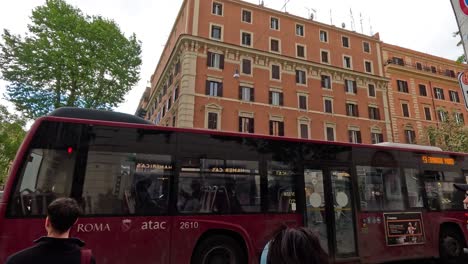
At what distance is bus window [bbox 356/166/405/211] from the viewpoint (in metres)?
7.80

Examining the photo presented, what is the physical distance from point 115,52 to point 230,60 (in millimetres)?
10685

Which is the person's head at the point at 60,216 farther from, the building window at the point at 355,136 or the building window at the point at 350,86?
the building window at the point at 350,86

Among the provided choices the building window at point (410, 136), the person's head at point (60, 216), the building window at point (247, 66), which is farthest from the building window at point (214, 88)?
the person's head at point (60, 216)

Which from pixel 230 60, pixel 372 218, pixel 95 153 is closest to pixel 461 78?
pixel 372 218

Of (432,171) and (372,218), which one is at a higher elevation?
(432,171)

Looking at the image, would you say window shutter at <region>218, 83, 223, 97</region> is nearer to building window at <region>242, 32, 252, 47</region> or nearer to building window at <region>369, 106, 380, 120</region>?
building window at <region>242, 32, 252, 47</region>

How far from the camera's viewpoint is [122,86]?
20.4m

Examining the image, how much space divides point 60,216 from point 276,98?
26.8 m

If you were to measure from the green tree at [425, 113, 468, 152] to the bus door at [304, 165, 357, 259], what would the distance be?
24.7 metres

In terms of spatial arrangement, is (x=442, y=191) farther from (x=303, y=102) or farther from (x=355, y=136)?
(x=355, y=136)

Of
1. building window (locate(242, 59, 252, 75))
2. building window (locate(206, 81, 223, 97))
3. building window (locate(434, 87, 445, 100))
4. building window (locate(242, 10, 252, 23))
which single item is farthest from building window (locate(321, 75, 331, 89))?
building window (locate(434, 87, 445, 100))

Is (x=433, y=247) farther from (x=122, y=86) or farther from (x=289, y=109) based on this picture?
(x=289, y=109)

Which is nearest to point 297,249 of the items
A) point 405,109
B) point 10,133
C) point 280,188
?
point 280,188

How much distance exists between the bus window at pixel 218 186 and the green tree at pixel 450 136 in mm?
27053
